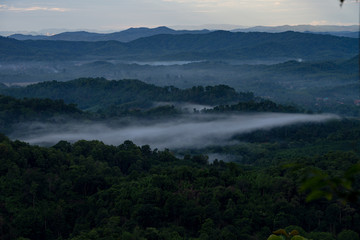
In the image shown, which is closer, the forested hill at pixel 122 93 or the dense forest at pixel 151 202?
the dense forest at pixel 151 202

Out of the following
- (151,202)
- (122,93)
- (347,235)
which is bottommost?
(122,93)

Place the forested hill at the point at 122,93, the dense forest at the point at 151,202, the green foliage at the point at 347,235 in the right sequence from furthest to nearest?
the forested hill at the point at 122,93, the dense forest at the point at 151,202, the green foliage at the point at 347,235

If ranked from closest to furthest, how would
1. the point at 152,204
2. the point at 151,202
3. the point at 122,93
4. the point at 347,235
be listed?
the point at 347,235
the point at 152,204
the point at 151,202
the point at 122,93

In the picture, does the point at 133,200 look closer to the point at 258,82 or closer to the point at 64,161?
the point at 64,161

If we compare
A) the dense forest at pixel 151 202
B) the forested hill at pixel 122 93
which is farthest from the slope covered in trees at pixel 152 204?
the forested hill at pixel 122 93

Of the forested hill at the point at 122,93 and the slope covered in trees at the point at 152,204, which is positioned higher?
the slope covered in trees at the point at 152,204

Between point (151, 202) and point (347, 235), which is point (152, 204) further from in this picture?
point (347, 235)

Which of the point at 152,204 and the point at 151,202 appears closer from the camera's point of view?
the point at 152,204

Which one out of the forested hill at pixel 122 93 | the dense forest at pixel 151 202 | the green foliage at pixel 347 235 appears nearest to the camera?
the green foliage at pixel 347 235

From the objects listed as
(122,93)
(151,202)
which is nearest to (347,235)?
(151,202)

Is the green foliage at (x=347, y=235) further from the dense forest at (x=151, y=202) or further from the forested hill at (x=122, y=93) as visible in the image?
the forested hill at (x=122, y=93)
